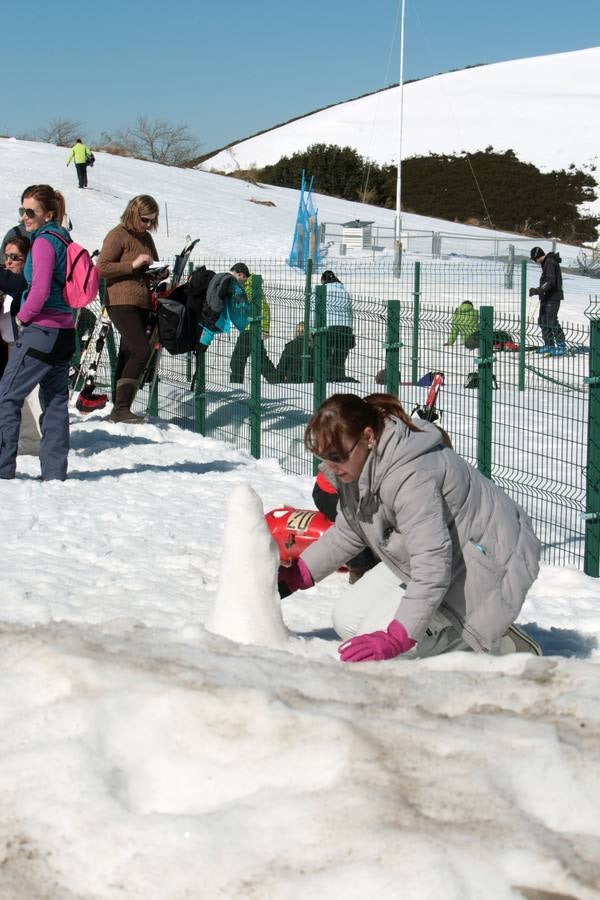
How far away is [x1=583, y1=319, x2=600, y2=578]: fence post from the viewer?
21.4 feet

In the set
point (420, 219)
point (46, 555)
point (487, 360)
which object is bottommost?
point (46, 555)

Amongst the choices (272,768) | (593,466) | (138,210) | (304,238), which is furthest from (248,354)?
(304,238)

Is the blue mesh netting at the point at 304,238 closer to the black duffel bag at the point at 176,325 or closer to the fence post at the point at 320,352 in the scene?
the black duffel bag at the point at 176,325

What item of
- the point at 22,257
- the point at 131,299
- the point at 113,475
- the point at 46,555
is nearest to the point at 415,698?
the point at 46,555

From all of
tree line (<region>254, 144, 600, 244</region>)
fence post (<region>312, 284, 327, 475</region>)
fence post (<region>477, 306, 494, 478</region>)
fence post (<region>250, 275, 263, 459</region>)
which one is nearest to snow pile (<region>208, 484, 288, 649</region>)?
fence post (<region>477, 306, 494, 478</region>)

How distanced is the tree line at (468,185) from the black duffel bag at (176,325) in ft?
165

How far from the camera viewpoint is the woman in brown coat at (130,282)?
32.9ft

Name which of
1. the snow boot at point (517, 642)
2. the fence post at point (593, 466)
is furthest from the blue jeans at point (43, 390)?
the snow boot at point (517, 642)

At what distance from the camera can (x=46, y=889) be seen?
2680 mm

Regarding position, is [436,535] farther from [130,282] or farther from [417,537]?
[130,282]

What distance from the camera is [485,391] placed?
738 centimetres

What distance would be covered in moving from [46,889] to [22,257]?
704cm

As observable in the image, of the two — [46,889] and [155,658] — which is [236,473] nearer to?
[155,658]

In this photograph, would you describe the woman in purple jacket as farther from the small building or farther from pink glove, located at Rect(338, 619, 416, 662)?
the small building
